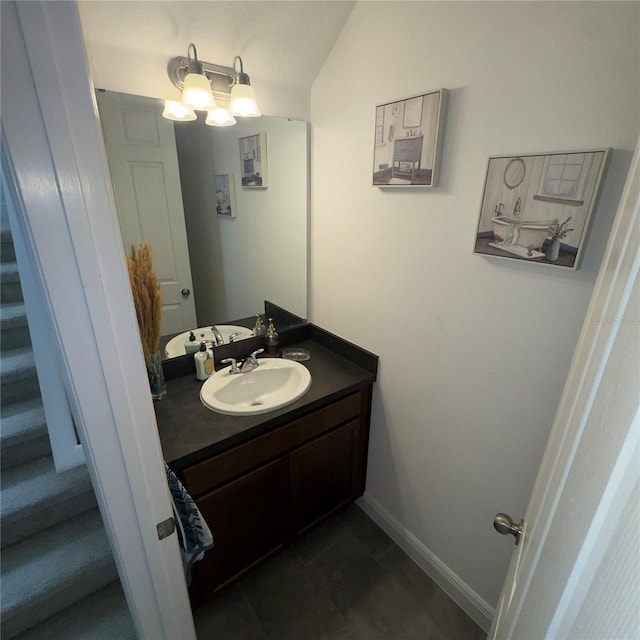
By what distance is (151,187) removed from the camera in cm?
139

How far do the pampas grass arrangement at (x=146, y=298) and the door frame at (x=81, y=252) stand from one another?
634mm

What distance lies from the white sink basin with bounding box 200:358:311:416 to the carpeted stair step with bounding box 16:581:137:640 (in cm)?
84

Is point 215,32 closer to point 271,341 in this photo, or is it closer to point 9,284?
point 271,341

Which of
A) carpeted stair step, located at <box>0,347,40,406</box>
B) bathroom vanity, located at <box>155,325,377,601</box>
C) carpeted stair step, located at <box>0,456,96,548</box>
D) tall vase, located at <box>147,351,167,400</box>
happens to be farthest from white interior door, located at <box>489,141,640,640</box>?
carpeted stair step, located at <box>0,347,40,406</box>

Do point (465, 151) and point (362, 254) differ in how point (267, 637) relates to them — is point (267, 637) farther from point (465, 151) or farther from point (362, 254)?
point (465, 151)

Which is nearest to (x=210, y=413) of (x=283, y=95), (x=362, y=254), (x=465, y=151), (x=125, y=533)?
(x=125, y=533)

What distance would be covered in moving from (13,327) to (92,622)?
124 cm

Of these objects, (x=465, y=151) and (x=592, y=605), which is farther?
(x=465, y=151)

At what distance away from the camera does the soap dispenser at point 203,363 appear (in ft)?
5.03

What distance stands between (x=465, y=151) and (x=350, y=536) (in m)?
1.86

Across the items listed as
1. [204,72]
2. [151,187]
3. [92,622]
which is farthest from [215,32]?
[92,622]

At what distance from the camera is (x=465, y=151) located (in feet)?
3.56

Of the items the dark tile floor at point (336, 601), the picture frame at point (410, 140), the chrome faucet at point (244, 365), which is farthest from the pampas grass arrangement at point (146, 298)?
the dark tile floor at point (336, 601)

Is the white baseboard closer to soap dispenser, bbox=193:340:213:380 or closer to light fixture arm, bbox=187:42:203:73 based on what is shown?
soap dispenser, bbox=193:340:213:380
